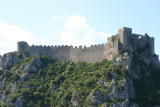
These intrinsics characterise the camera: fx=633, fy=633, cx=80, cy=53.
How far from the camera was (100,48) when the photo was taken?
449 ft

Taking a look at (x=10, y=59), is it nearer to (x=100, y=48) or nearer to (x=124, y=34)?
(x=100, y=48)

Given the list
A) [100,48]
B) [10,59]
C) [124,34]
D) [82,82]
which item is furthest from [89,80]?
[10,59]

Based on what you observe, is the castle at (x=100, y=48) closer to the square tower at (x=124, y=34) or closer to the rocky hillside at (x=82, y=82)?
the square tower at (x=124, y=34)

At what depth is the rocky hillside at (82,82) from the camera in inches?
4811

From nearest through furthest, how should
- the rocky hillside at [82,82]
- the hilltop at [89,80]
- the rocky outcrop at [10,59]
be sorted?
the rocky hillside at [82,82] → the hilltop at [89,80] → the rocky outcrop at [10,59]

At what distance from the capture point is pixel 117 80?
12438 cm

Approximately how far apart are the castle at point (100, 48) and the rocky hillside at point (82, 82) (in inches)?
65.2

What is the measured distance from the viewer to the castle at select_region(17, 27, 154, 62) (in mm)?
132125

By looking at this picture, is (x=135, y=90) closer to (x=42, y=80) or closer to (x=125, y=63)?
(x=125, y=63)

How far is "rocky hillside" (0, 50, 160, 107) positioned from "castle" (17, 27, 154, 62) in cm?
166

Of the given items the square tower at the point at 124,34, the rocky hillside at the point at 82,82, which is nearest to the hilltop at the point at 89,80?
the rocky hillside at the point at 82,82

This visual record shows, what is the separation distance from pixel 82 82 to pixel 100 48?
11847mm

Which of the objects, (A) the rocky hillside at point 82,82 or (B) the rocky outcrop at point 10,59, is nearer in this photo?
(A) the rocky hillside at point 82,82

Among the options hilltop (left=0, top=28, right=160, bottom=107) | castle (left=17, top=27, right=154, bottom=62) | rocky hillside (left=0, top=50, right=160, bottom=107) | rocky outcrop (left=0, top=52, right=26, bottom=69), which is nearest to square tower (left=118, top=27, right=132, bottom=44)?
castle (left=17, top=27, right=154, bottom=62)
